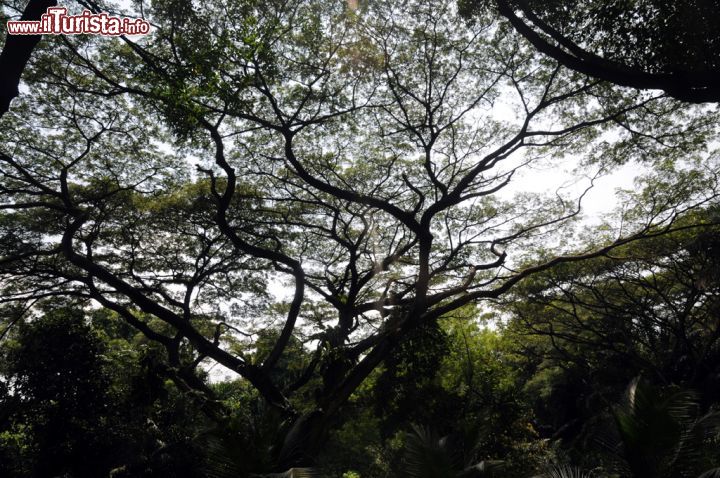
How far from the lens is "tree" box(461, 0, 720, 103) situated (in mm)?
4145

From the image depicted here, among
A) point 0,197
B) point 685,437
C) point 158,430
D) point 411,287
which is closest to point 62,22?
point 0,197

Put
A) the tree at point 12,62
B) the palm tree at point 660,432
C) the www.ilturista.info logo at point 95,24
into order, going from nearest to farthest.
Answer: the tree at point 12,62 < the palm tree at point 660,432 < the www.ilturista.info logo at point 95,24

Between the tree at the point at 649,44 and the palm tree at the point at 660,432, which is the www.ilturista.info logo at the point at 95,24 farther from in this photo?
the palm tree at the point at 660,432

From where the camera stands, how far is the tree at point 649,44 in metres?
4.14

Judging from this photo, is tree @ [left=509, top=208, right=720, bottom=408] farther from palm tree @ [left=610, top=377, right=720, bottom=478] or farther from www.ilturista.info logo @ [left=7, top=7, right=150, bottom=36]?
Result: www.ilturista.info logo @ [left=7, top=7, right=150, bottom=36]

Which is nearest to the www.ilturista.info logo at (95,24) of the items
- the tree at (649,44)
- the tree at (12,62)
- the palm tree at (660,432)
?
the tree at (12,62)

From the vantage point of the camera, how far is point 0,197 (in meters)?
9.91

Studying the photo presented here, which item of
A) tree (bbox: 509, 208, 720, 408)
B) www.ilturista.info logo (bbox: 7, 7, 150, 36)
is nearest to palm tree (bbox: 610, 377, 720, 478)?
tree (bbox: 509, 208, 720, 408)

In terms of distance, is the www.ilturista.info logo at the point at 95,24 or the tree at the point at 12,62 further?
the www.ilturista.info logo at the point at 95,24

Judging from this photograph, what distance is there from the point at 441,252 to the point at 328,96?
615 centimetres

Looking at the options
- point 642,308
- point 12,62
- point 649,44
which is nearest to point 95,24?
point 12,62

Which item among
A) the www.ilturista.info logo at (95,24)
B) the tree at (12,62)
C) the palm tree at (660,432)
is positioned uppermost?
the www.ilturista.info logo at (95,24)

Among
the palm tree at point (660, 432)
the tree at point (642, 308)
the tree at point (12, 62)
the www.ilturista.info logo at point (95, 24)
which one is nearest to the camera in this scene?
the tree at point (12, 62)

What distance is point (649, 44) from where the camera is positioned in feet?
15.4
